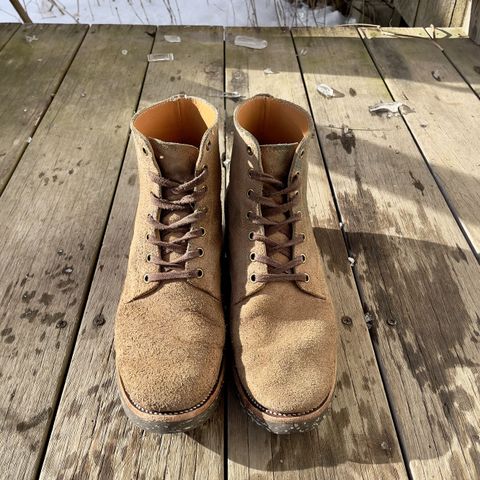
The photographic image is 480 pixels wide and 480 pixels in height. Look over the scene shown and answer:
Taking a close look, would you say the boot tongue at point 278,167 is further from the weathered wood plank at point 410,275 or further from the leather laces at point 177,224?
the weathered wood plank at point 410,275

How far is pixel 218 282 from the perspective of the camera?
0.90 m

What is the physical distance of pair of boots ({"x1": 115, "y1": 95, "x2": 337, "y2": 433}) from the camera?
0.74m

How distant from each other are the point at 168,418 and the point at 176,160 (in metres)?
0.44

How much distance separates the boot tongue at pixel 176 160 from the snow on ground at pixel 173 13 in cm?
228

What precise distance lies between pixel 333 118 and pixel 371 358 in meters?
0.90

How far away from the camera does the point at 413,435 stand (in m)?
0.81

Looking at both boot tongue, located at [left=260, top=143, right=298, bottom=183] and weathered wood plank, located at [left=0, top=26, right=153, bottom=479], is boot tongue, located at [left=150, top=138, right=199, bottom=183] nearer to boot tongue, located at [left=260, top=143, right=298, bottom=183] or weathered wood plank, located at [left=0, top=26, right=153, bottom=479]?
boot tongue, located at [left=260, top=143, right=298, bottom=183]

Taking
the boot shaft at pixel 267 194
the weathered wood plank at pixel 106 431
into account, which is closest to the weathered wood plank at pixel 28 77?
the weathered wood plank at pixel 106 431

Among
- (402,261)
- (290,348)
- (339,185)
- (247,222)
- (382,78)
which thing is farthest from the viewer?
(382,78)

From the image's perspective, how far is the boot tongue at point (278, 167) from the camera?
2.87 feet

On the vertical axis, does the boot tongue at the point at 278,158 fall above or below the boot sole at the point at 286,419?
above

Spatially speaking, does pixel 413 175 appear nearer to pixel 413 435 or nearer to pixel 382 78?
pixel 382 78

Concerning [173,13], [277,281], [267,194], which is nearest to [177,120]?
[267,194]

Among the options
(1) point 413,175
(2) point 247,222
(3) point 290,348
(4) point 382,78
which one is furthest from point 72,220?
(4) point 382,78
